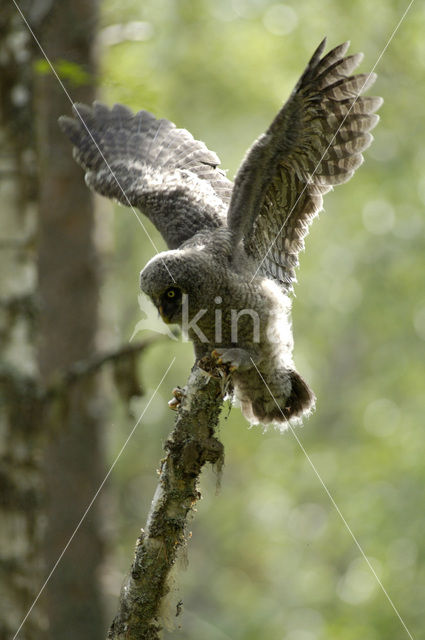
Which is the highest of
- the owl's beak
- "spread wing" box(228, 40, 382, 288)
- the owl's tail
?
"spread wing" box(228, 40, 382, 288)

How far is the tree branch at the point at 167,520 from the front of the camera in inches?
139

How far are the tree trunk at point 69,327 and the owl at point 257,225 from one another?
2801 millimetres

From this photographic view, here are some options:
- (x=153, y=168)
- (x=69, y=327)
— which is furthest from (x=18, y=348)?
(x=69, y=327)

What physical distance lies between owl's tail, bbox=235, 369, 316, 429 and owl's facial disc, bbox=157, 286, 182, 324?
80cm

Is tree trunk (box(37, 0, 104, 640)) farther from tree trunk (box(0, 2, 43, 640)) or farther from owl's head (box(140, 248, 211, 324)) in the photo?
owl's head (box(140, 248, 211, 324))

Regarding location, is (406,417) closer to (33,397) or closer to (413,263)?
(413,263)

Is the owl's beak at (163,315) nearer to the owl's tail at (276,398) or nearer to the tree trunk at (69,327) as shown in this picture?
the owl's tail at (276,398)

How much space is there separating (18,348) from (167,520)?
90.0 inches

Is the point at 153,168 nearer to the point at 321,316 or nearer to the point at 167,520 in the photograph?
the point at 167,520

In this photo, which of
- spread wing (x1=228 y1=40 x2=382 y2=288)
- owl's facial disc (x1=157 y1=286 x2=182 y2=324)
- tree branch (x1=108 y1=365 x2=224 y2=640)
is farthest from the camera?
owl's facial disc (x1=157 y1=286 x2=182 y2=324)

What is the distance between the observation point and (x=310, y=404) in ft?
18.1

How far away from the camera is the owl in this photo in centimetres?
465

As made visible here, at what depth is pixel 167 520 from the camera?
364cm

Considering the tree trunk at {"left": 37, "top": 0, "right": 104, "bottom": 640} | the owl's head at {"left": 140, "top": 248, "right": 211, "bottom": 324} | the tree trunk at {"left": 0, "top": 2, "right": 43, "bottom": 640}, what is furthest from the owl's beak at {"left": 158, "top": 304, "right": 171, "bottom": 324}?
the tree trunk at {"left": 37, "top": 0, "right": 104, "bottom": 640}
